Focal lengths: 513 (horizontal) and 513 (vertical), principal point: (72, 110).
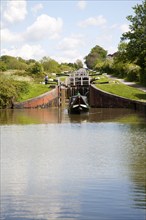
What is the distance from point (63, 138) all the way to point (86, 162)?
8.72m

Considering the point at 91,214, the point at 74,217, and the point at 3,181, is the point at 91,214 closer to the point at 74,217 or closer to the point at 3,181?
the point at 74,217

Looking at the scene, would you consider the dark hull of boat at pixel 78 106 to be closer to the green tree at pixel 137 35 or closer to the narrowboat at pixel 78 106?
the narrowboat at pixel 78 106

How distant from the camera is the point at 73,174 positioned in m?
17.8

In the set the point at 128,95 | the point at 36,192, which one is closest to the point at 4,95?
the point at 128,95

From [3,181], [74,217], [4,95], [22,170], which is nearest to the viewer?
[74,217]

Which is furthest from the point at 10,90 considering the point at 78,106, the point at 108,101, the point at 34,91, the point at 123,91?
the point at 123,91

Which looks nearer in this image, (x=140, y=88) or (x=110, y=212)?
(x=110, y=212)

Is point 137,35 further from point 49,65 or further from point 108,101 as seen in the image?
point 49,65

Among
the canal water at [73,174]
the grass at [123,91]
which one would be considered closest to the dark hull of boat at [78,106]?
the grass at [123,91]

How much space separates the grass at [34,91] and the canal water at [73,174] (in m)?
24.6

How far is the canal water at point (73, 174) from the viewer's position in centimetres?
1301

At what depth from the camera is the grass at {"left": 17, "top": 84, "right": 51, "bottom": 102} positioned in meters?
58.0

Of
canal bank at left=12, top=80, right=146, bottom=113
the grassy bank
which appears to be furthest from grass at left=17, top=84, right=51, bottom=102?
canal bank at left=12, top=80, right=146, bottom=113

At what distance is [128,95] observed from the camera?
57125 millimetres
